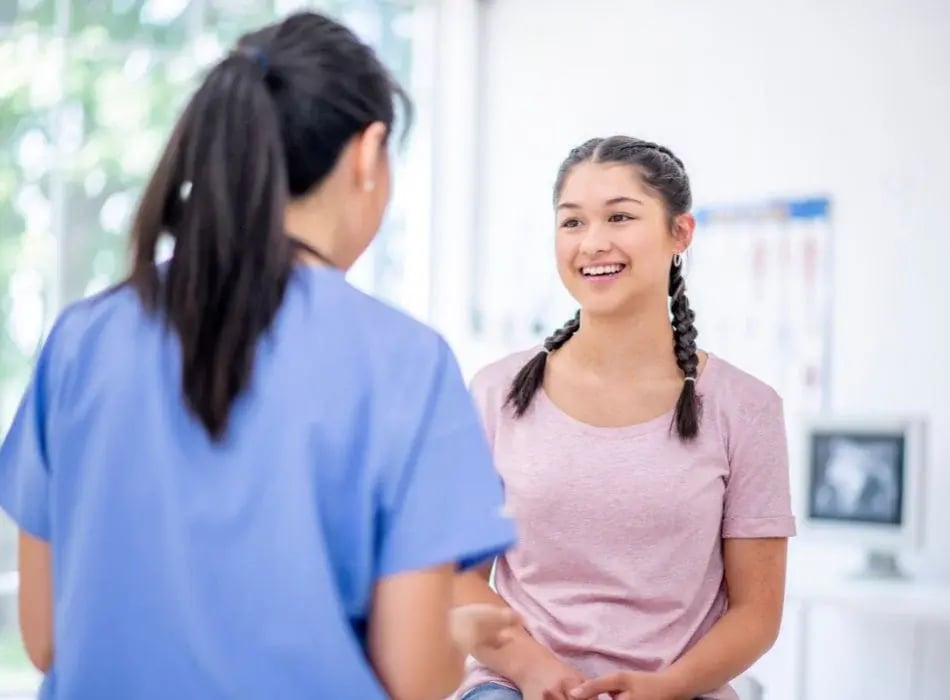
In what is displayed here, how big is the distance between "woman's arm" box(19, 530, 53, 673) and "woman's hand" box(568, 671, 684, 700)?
0.74 metres

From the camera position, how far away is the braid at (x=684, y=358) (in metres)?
1.88

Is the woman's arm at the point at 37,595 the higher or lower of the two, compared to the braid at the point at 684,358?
lower

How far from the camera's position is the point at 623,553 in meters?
1.85

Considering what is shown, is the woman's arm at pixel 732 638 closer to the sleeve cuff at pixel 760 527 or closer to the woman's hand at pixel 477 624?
the sleeve cuff at pixel 760 527

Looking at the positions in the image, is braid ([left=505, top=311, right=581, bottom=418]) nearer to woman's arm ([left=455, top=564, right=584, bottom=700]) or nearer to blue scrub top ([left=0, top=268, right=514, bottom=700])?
woman's arm ([left=455, top=564, right=584, bottom=700])

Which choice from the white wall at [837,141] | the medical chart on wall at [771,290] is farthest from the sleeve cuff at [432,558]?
the medical chart on wall at [771,290]

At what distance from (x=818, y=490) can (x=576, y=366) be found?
5.90 feet

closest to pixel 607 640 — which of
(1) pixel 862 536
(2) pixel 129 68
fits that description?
(1) pixel 862 536

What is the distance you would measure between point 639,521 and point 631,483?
55 mm

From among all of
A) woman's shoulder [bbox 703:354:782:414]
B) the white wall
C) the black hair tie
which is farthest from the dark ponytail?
the white wall

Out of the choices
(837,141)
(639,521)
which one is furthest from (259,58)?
(837,141)

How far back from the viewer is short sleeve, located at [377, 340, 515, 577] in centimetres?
114

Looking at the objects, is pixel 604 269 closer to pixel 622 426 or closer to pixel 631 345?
pixel 631 345

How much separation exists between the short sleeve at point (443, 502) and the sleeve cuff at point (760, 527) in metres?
0.75
